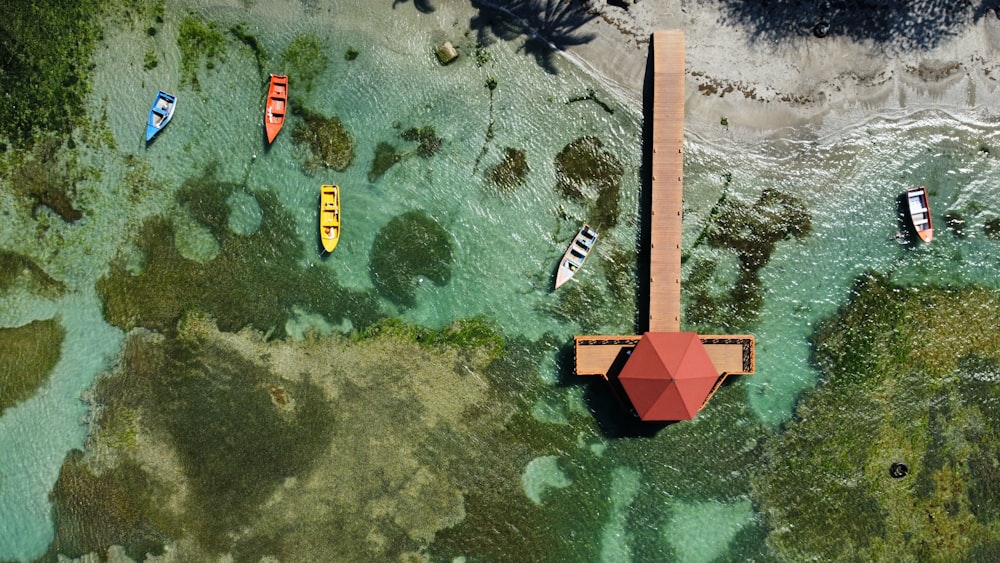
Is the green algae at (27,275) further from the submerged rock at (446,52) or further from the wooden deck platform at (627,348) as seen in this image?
the wooden deck platform at (627,348)

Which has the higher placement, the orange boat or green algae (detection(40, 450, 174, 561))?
the orange boat

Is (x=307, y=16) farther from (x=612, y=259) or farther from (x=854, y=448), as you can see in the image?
(x=854, y=448)

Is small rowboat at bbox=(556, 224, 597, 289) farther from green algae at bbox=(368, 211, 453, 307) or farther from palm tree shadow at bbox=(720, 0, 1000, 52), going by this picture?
palm tree shadow at bbox=(720, 0, 1000, 52)

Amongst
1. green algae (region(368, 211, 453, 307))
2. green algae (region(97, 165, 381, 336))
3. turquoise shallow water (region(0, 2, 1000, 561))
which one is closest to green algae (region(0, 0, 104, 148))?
turquoise shallow water (region(0, 2, 1000, 561))

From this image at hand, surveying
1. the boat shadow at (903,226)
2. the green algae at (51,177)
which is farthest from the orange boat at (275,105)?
the boat shadow at (903,226)

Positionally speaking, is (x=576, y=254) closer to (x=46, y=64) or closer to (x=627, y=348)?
(x=627, y=348)

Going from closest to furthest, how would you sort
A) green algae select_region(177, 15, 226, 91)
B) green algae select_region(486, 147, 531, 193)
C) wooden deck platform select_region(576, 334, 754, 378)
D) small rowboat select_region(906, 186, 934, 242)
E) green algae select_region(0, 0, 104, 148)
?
1. wooden deck platform select_region(576, 334, 754, 378)
2. small rowboat select_region(906, 186, 934, 242)
3. green algae select_region(0, 0, 104, 148)
4. green algae select_region(177, 15, 226, 91)
5. green algae select_region(486, 147, 531, 193)

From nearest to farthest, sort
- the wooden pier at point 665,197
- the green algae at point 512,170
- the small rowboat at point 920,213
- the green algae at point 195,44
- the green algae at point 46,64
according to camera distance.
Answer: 1. the wooden pier at point 665,197
2. the small rowboat at point 920,213
3. the green algae at point 46,64
4. the green algae at point 195,44
5. the green algae at point 512,170
